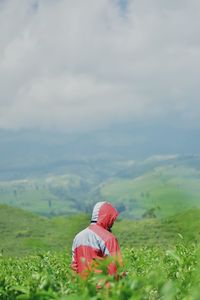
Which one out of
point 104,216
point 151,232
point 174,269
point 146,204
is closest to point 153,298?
point 174,269

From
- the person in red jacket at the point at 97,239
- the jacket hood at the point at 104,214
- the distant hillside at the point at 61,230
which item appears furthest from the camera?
the distant hillside at the point at 61,230

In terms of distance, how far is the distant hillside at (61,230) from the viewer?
418ft

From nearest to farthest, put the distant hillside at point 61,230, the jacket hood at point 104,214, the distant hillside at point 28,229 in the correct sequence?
the jacket hood at point 104,214 < the distant hillside at point 61,230 < the distant hillside at point 28,229

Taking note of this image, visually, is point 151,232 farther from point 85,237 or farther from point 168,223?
point 85,237

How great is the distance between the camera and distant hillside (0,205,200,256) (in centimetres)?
12731

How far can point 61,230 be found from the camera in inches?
6609

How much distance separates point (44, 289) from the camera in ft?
18.4

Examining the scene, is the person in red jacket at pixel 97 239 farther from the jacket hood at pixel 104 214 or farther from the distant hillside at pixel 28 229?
the distant hillside at pixel 28 229

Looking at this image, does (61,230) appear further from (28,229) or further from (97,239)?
(97,239)

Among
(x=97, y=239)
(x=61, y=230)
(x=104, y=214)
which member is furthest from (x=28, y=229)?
(x=97, y=239)

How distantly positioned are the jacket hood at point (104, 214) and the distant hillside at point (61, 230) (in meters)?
105

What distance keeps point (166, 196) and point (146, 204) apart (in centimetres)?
92

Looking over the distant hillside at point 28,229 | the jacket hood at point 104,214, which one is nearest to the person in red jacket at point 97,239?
the jacket hood at point 104,214

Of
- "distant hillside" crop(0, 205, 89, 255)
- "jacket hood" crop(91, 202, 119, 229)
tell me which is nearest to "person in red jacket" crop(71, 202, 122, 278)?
"jacket hood" crop(91, 202, 119, 229)
